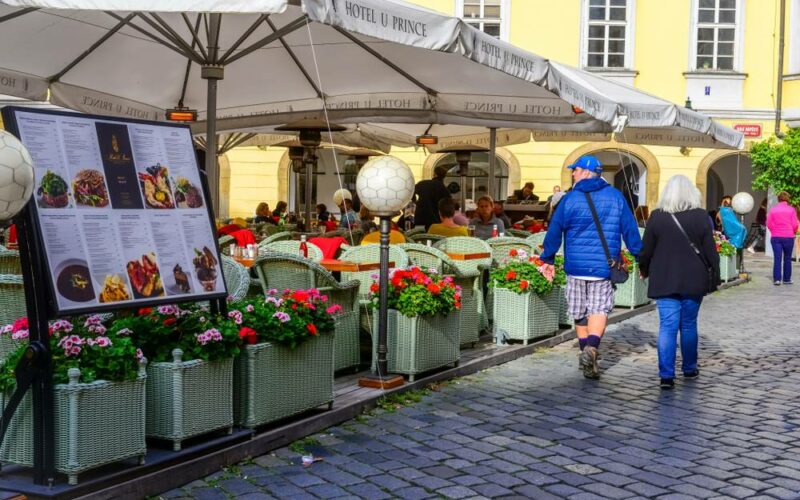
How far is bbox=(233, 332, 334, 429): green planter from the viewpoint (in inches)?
221

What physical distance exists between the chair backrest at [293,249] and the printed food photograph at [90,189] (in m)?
3.40

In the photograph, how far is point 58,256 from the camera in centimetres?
474

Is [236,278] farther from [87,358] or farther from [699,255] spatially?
[699,255]

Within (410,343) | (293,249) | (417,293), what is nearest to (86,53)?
(293,249)

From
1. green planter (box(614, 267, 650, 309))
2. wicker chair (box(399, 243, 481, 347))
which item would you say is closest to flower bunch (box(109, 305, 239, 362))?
wicker chair (box(399, 243, 481, 347))

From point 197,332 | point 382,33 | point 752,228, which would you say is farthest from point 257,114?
point 752,228

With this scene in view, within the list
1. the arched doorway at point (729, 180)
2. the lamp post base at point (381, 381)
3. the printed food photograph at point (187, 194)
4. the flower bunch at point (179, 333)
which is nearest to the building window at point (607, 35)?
the arched doorway at point (729, 180)

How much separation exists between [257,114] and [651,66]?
16.0 m

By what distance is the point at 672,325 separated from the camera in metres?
7.95

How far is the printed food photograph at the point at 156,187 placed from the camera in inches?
210

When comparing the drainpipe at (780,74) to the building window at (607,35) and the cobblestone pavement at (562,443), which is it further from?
the cobblestone pavement at (562,443)

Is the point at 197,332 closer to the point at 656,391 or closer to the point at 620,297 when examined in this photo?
the point at 656,391

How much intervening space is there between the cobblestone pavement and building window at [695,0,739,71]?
1855 centimetres

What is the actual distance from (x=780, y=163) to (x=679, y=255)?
17707mm
